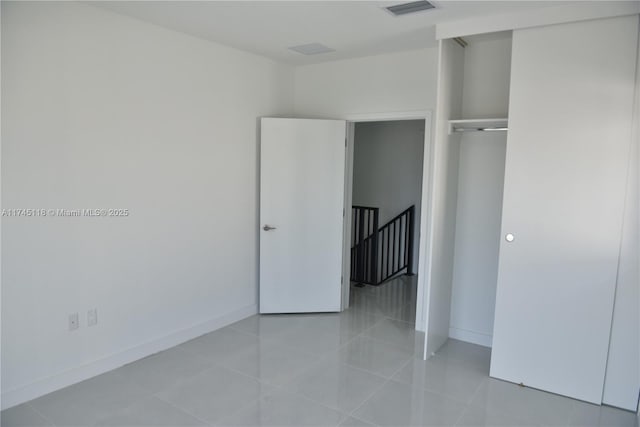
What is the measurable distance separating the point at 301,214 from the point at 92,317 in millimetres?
2100

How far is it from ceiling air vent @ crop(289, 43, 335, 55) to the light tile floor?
2597mm

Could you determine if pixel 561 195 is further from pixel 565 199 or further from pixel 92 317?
pixel 92 317

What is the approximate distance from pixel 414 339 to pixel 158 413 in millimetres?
2213

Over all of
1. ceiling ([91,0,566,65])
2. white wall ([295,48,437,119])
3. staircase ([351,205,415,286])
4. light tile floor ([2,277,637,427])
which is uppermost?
ceiling ([91,0,566,65])

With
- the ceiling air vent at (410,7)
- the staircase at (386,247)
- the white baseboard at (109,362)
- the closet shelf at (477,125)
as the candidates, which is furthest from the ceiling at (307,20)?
the staircase at (386,247)

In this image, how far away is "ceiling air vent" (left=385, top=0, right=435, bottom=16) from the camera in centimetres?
283

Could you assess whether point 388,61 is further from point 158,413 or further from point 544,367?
point 158,413

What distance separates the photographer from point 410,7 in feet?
9.52

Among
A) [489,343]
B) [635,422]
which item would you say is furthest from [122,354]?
[635,422]

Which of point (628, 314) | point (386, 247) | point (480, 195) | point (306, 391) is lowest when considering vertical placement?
point (306, 391)

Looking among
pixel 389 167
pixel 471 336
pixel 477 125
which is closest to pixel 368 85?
pixel 477 125

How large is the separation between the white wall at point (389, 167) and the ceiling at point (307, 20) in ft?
8.33

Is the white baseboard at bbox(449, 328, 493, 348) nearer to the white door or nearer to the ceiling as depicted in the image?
the white door

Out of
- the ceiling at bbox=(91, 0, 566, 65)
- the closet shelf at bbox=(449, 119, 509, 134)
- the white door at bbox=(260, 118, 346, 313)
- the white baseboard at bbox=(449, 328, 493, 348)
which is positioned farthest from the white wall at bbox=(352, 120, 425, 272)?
the closet shelf at bbox=(449, 119, 509, 134)
